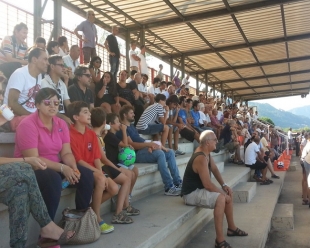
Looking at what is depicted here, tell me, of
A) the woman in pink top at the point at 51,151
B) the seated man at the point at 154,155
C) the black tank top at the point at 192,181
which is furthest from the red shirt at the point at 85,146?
the black tank top at the point at 192,181

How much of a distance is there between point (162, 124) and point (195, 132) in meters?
1.92

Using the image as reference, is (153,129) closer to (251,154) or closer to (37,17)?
(37,17)

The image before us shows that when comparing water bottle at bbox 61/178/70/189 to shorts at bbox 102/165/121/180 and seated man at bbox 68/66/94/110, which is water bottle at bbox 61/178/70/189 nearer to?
shorts at bbox 102/165/121/180

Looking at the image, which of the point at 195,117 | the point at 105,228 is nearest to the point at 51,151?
the point at 105,228

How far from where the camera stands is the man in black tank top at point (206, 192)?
13.2 ft

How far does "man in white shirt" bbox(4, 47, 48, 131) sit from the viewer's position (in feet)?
11.4

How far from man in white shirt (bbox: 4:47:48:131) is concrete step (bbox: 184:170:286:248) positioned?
2337mm

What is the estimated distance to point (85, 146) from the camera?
3.46 meters

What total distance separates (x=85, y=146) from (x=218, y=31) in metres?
10.2

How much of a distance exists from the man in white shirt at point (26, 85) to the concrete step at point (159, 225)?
4.62 feet

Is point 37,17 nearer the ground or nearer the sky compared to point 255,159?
nearer the sky

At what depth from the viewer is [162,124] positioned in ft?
20.8

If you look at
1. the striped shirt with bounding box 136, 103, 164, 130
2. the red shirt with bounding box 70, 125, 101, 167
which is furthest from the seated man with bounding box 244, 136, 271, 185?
the red shirt with bounding box 70, 125, 101, 167

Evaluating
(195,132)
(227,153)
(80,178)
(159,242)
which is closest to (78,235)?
(80,178)
